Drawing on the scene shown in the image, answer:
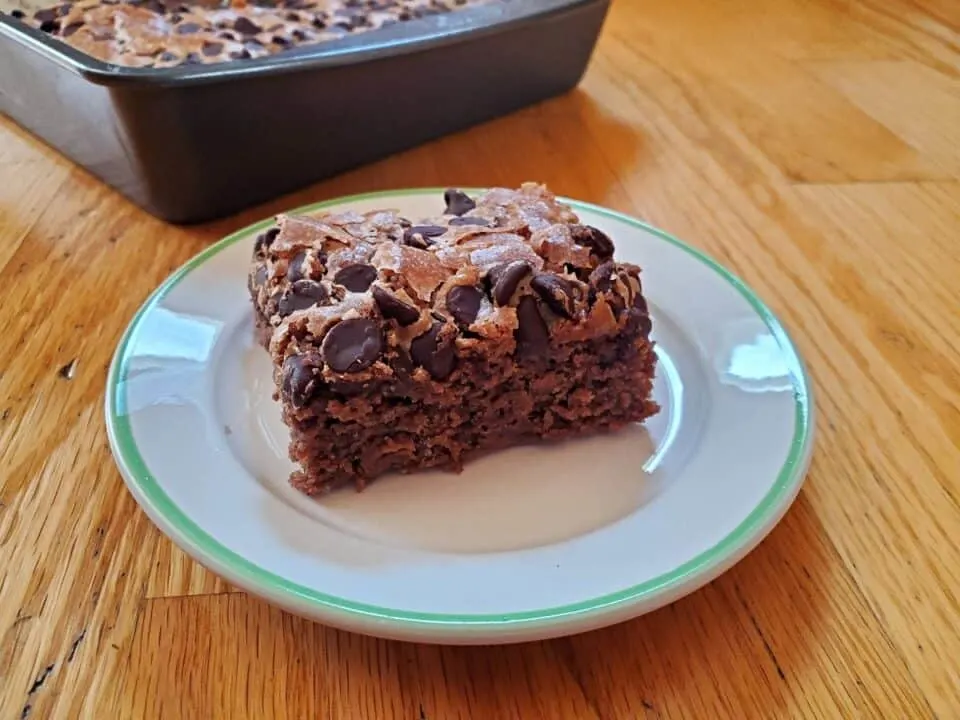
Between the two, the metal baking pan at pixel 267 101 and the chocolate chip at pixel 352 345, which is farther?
the metal baking pan at pixel 267 101

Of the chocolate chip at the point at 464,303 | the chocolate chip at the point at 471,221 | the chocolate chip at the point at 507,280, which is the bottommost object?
the chocolate chip at the point at 471,221

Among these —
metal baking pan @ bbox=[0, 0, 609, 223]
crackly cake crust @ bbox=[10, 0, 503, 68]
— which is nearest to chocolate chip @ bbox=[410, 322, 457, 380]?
metal baking pan @ bbox=[0, 0, 609, 223]

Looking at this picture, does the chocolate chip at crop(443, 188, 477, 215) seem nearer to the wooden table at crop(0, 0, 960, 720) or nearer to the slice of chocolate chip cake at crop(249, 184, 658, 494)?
the slice of chocolate chip cake at crop(249, 184, 658, 494)

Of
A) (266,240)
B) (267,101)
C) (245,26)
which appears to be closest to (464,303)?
(266,240)

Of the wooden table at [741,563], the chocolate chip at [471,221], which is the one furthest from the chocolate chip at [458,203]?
the wooden table at [741,563]

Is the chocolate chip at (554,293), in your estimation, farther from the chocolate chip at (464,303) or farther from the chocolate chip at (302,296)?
the chocolate chip at (302,296)

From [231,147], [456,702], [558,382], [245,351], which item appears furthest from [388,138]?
[456,702]

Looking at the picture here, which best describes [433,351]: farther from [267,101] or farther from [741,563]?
[267,101]
